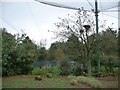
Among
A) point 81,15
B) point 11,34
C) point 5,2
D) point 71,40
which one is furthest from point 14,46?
point 5,2

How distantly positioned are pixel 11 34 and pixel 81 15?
2.52 metres

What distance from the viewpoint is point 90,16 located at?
948 cm

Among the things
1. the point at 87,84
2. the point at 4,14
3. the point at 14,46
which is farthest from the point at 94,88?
the point at 14,46

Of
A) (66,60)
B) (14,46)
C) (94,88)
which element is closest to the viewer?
(94,88)

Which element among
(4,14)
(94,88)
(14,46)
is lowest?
(94,88)

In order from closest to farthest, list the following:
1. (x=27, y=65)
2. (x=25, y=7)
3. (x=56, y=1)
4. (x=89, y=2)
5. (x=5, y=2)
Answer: (x=5, y=2), (x=25, y=7), (x=56, y=1), (x=89, y=2), (x=27, y=65)

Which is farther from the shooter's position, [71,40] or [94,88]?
[71,40]

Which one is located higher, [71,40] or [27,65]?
[71,40]

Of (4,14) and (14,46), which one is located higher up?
(4,14)

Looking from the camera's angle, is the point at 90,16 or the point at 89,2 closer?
the point at 89,2

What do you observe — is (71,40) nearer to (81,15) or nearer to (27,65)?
(81,15)

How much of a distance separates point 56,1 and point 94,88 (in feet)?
9.11

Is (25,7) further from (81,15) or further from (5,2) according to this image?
(81,15)

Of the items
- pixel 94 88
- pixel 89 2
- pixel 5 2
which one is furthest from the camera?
pixel 89 2
